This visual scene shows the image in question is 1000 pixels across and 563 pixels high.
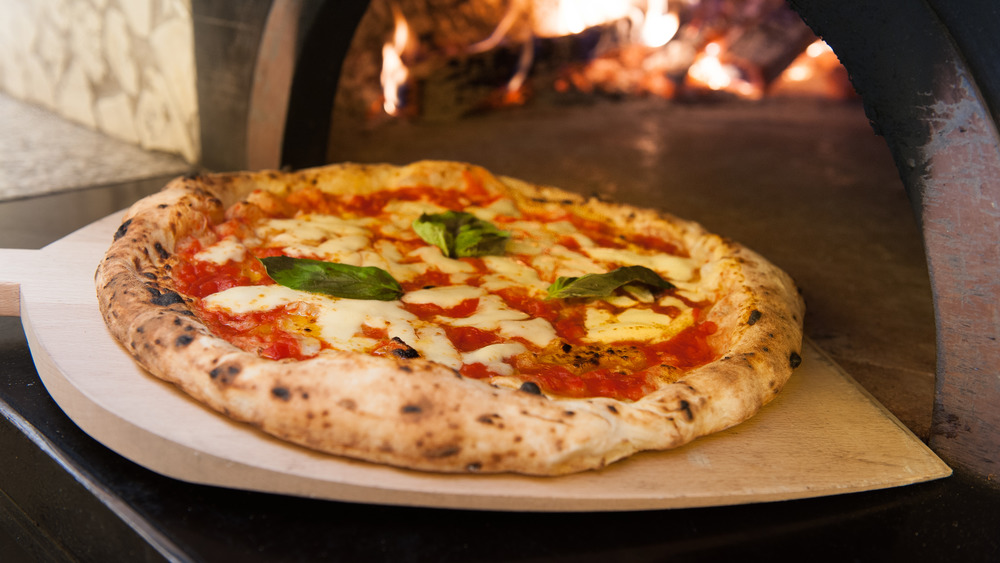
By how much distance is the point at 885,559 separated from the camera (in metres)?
1.58

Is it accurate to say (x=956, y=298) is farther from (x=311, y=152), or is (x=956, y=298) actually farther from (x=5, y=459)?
(x=311, y=152)

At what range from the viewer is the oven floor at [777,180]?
10.0 ft

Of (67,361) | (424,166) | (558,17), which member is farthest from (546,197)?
(558,17)

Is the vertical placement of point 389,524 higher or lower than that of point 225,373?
→ lower

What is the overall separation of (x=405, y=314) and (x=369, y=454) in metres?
0.65

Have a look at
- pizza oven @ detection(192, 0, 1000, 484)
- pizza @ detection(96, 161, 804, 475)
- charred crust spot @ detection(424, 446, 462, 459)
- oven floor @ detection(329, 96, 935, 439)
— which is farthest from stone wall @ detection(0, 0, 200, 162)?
charred crust spot @ detection(424, 446, 462, 459)

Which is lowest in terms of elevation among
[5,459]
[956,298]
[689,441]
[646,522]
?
[5,459]

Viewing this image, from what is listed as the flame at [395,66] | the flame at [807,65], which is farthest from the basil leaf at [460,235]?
the flame at [807,65]

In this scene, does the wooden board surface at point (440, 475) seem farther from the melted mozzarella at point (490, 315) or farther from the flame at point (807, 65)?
the flame at point (807, 65)

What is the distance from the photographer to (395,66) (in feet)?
23.1

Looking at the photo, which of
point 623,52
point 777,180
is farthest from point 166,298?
point 623,52

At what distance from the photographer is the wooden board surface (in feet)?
4.85

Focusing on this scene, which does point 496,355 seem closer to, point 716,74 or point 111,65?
point 111,65

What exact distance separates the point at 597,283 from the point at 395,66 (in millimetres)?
5335
